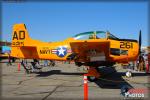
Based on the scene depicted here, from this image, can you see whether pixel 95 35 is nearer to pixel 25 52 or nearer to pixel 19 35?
pixel 25 52

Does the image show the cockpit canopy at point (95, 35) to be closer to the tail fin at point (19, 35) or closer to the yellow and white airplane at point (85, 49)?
the yellow and white airplane at point (85, 49)

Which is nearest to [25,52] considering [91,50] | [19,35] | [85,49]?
[19,35]

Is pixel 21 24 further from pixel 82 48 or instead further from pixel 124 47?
pixel 124 47

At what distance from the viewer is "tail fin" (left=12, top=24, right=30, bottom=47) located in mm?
18188

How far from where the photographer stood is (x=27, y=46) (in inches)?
693

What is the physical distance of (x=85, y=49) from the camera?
14242 millimetres

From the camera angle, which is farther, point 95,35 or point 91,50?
point 95,35

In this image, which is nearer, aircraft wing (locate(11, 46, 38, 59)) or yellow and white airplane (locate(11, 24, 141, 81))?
yellow and white airplane (locate(11, 24, 141, 81))

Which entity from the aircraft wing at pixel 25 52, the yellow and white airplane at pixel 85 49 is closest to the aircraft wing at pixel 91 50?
the yellow and white airplane at pixel 85 49

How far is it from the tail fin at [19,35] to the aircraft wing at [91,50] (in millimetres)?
4899

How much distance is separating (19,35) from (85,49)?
6.27m

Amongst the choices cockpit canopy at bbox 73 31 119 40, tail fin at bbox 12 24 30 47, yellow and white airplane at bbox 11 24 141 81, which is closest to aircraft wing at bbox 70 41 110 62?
yellow and white airplane at bbox 11 24 141 81

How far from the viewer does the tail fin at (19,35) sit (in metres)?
18.2

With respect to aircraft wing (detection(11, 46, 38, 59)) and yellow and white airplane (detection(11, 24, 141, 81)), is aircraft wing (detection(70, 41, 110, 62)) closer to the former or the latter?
yellow and white airplane (detection(11, 24, 141, 81))
